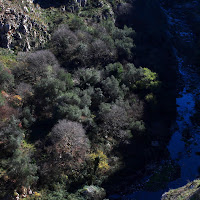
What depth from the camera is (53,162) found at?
20.4m

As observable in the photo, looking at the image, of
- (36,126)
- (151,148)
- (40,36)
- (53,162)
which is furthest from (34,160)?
(40,36)

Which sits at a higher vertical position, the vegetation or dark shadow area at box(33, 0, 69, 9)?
dark shadow area at box(33, 0, 69, 9)

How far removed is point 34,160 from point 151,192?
504 inches

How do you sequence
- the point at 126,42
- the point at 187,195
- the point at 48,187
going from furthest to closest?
1. the point at 126,42
2. the point at 48,187
3. the point at 187,195

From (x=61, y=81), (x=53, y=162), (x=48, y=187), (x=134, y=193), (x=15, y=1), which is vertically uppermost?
(x=15, y=1)

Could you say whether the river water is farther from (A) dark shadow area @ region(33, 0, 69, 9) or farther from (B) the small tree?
(A) dark shadow area @ region(33, 0, 69, 9)

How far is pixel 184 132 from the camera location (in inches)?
1247

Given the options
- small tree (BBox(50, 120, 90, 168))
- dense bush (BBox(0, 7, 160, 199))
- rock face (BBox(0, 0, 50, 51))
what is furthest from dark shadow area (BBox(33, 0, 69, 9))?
small tree (BBox(50, 120, 90, 168))

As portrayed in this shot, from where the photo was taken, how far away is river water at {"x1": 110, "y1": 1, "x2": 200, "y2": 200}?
23453mm

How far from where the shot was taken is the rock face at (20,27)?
2917 cm

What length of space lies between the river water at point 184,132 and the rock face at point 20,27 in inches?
952

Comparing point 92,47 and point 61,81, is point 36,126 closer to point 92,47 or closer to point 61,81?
point 61,81

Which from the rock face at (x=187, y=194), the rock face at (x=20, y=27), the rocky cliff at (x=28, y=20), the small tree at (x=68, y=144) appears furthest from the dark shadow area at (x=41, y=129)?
the rock face at (x=187, y=194)

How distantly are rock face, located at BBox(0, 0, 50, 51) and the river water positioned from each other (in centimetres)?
2417
